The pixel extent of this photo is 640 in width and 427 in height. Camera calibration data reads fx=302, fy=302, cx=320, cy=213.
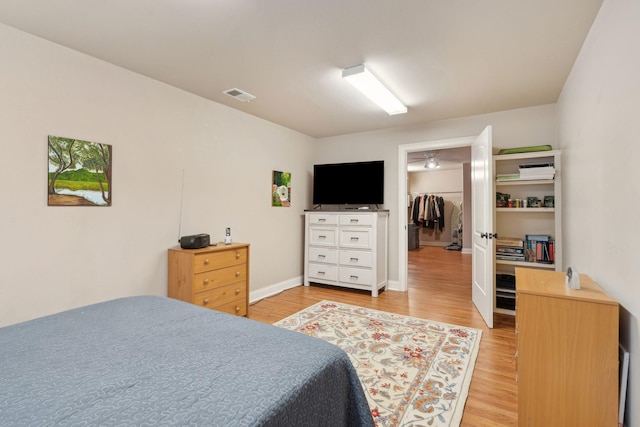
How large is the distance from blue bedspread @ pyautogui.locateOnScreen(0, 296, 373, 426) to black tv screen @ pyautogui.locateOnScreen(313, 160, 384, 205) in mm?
3308

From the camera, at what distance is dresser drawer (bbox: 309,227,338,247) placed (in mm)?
4348

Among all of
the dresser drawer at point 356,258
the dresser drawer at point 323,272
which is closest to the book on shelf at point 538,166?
the dresser drawer at point 356,258

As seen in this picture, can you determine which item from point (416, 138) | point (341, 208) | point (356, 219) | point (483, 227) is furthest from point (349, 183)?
point (483, 227)

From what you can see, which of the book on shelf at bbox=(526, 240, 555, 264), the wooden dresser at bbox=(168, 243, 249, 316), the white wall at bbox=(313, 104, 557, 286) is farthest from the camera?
the white wall at bbox=(313, 104, 557, 286)

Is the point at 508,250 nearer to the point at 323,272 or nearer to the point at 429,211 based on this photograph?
the point at 323,272

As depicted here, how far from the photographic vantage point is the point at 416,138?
4207 millimetres

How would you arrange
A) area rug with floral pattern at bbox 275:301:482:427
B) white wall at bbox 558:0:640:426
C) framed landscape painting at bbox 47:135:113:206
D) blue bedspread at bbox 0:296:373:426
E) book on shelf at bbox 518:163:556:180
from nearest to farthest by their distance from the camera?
blue bedspread at bbox 0:296:373:426 → white wall at bbox 558:0:640:426 → area rug with floral pattern at bbox 275:301:482:427 → framed landscape painting at bbox 47:135:113:206 → book on shelf at bbox 518:163:556:180

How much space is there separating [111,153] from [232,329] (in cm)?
204

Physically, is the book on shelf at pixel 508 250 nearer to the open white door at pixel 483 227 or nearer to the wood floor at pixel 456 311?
the open white door at pixel 483 227

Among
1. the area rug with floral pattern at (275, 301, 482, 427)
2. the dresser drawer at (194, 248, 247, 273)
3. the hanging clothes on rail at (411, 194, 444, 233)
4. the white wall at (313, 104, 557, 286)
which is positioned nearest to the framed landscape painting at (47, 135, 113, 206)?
the dresser drawer at (194, 248, 247, 273)

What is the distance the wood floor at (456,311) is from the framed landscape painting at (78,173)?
6.10 ft

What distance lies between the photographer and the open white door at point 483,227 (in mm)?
3016

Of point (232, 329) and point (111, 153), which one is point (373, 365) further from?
point (111, 153)

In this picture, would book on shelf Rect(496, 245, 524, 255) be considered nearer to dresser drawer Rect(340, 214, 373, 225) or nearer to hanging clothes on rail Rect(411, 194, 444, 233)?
dresser drawer Rect(340, 214, 373, 225)
